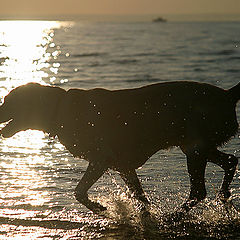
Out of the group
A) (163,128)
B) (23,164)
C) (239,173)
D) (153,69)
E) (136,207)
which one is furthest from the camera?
(153,69)

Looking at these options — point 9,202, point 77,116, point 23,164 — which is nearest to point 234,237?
point 77,116

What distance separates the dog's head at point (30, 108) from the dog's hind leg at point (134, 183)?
106cm

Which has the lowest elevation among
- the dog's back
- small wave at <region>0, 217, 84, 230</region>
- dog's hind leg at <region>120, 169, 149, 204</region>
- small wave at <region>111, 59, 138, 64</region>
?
small wave at <region>111, 59, 138, 64</region>

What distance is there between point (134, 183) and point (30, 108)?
151 centimetres

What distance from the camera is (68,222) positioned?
24.9ft

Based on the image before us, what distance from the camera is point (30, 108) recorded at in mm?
7664

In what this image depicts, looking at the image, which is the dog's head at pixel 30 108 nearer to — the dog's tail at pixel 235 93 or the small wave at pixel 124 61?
the dog's tail at pixel 235 93

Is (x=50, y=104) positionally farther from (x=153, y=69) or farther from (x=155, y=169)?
(x=153, y=69)

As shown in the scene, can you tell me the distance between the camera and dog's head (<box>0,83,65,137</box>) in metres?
7.63

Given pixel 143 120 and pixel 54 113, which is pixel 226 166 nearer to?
pixel 143 120

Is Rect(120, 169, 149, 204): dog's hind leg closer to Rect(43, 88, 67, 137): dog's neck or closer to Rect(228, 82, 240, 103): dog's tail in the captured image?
Rect(43, 88, 67, 137): dog's neck

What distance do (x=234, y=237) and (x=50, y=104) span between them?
8.15 ft

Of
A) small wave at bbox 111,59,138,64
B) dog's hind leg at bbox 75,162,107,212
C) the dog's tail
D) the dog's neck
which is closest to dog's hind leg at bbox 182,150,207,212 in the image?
the dog's tail

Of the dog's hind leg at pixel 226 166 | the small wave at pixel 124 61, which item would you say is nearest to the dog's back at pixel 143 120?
the dog's hind leg at pixel 226 166
